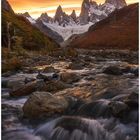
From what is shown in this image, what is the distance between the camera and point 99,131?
27.9 ft

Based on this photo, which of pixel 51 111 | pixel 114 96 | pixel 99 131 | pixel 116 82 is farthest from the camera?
pixel 116 82

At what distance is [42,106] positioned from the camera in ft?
33.4

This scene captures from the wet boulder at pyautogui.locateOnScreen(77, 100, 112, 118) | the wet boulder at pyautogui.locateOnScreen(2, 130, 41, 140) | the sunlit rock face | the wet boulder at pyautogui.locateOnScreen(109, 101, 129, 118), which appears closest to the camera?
the sunlit rock face

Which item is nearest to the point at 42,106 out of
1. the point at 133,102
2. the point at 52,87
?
the point at 133,102

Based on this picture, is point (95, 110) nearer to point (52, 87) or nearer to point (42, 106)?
point (42, 106)

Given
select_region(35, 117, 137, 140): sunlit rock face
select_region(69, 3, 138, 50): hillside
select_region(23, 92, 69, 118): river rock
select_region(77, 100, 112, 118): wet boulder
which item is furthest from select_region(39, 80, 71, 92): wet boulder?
select_region(69, 3, 138, 50): hillside

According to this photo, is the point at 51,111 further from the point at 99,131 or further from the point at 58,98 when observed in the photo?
the point at 99,131

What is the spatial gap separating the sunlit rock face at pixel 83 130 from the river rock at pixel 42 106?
2.82 ft

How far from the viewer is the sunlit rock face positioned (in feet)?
27.3

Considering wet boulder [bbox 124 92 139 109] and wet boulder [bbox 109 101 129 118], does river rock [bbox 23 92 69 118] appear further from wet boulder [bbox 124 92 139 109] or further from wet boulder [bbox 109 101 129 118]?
wet boulder [bbox 124 92 139 109]

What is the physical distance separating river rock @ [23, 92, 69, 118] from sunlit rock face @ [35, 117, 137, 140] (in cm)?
86

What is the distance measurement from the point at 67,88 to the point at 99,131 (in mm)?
6466

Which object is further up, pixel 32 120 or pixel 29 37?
pixel 29 37

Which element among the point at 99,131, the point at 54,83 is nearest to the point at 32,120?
the point at 99,131
